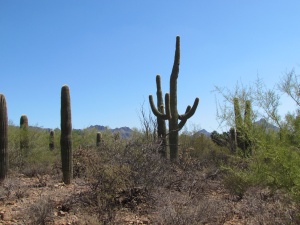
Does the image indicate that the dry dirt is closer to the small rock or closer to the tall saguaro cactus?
the small rock

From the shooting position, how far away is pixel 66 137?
13.1m

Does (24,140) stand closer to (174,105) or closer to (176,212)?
(174,105)

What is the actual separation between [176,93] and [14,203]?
8.92m

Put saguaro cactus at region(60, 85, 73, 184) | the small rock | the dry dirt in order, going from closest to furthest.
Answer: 1. the dry dirt
2. the small rock
3. saguaro cactus at region(60, 85, 73, 184)

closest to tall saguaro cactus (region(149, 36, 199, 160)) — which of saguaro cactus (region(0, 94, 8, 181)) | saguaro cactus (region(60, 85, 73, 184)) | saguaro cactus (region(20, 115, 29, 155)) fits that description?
saguaro cactus (region(60, 85, 73, 184))

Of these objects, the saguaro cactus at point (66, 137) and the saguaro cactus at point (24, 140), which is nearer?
the saguaro cactus at point (66, 137)

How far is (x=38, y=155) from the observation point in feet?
55.4

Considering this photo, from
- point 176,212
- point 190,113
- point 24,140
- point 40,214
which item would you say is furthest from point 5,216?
point 190,113

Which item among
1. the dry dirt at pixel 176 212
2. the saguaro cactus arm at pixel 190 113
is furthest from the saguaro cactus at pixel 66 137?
the saguaro cactus arm at pixel 190 113

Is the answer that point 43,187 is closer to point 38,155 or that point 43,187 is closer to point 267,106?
point 38,155

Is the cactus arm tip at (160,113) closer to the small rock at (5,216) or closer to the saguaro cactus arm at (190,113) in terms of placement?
the saguaro cactus arm at (190,113)

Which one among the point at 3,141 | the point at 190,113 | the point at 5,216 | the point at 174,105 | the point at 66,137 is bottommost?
the point at 5,216

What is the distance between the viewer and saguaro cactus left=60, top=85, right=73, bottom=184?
12.8 m

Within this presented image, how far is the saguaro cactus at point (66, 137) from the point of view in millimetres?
12836
